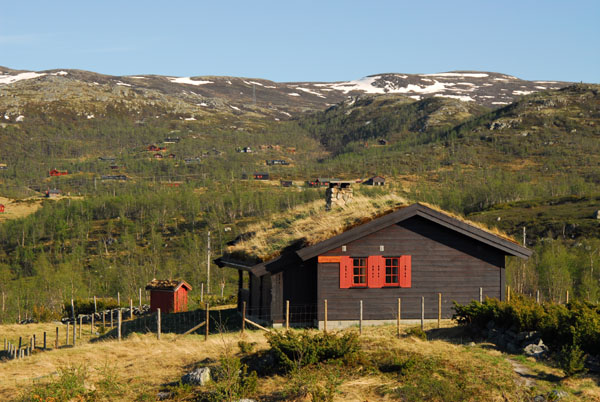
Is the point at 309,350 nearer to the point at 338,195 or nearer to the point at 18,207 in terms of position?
the point at 338,195

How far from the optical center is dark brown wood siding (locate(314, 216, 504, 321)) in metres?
27.4

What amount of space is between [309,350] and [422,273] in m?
11.1

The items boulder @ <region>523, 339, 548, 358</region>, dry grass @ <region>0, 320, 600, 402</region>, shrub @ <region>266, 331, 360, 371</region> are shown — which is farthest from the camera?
boulder @ <region>523, 339, 548, 358</region>

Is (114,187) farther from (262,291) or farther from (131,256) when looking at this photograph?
(262,291)

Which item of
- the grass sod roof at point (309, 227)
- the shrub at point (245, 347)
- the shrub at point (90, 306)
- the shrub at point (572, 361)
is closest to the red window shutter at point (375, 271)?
the grass sod roof at point (309, 227)

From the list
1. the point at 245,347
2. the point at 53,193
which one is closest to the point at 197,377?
the point at 245,347

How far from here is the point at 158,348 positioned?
22.8m

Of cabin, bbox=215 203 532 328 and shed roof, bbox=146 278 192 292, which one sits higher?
cabin, bbox=215 203 532 328

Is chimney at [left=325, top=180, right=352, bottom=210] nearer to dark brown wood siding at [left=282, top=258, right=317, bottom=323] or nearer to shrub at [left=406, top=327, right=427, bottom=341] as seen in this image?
dark brown wood siding at [left=282, top=258, right=317, bottom=323]

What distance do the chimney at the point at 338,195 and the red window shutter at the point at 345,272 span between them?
205 inches

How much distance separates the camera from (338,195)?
3253cm

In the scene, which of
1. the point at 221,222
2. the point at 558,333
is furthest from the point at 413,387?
the point at 221,222

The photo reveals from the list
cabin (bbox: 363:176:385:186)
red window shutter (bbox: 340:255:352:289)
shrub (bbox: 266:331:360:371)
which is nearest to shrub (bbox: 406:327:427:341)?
red window shutter (bbox: 340:255:352:289)

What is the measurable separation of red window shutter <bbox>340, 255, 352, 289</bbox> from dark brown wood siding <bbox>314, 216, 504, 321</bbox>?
19 centimetres
